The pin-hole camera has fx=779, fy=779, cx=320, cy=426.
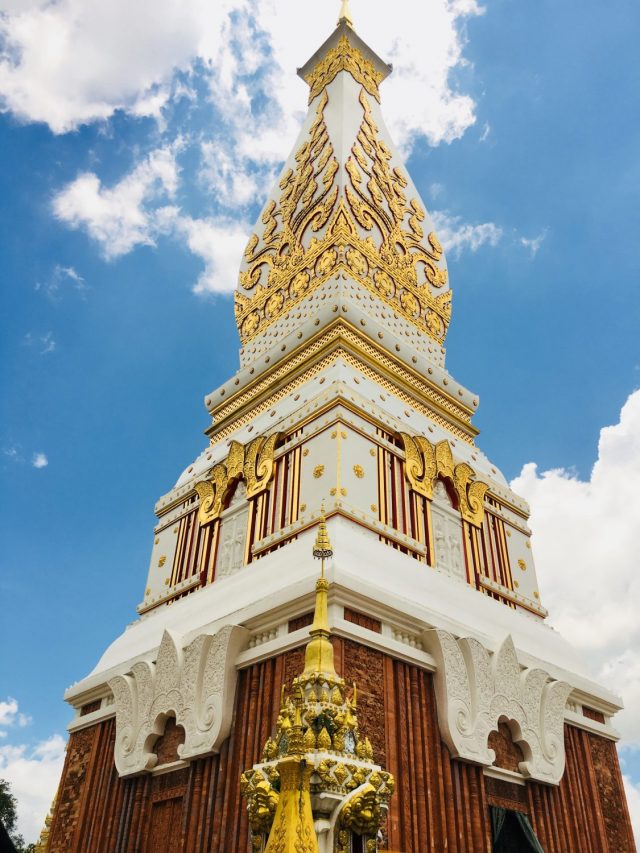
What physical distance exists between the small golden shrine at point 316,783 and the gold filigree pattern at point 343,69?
1596cm

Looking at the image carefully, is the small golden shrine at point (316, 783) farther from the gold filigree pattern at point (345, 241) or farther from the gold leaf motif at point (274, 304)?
the gold leaf motif at point (274, 304)

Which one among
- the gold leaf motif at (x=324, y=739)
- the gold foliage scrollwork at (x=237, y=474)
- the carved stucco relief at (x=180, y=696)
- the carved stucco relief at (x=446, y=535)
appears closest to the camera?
the gold leaf motif at (x=324, y=739)

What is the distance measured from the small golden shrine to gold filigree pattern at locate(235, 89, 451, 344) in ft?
32.0

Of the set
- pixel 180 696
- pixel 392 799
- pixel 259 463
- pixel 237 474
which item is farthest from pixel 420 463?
pixel 392 799

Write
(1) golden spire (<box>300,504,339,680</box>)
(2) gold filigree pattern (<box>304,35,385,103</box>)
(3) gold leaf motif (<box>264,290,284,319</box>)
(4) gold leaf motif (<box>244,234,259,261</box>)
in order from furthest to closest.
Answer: (2) gold filigree pattern (<box>304,35,385,103</box>)
(4) gold leaf motif (<box>244,234,259,261</box>)
(3) gold leaf motif (<box>264,290,284,319</box>)
(1) golden spire (<box>300,504,339,680</box>)

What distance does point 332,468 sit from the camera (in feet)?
32.3

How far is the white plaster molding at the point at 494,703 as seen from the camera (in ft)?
26.1

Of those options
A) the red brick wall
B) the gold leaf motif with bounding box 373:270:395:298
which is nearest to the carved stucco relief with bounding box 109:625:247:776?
the red brick wall

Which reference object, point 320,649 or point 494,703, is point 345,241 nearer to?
point 494,703

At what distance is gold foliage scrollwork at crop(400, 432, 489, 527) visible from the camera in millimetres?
10969

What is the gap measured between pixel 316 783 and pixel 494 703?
470cm

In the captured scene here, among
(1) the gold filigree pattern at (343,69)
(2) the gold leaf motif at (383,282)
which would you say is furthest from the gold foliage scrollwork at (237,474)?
(1) the gold filigree pattern at (343,69)

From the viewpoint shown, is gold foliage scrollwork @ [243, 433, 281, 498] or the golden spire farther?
gold foliage scrollwork @ [243, 433, 281, 498]

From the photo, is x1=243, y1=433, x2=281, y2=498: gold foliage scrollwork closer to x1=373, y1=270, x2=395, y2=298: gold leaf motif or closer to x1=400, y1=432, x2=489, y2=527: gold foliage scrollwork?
x1=400, y1=432, x2=489, y2=527: gold foliage scrollwork
